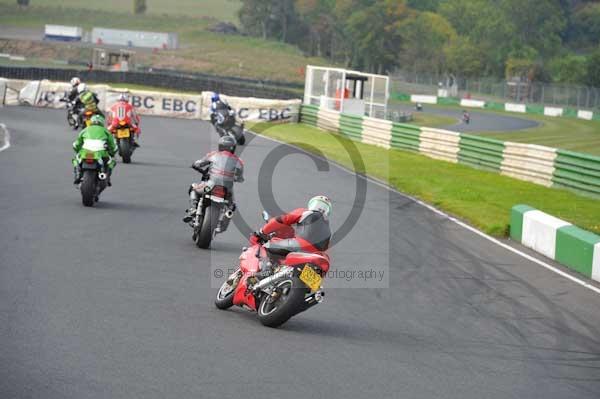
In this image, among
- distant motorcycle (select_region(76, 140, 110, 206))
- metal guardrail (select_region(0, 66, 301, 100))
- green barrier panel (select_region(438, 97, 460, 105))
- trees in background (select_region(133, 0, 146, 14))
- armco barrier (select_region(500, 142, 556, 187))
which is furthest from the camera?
trees in background (select_region(133, 0, 146, 14))

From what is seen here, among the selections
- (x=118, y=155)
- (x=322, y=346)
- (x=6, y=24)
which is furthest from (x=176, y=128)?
(x=6, y=24)

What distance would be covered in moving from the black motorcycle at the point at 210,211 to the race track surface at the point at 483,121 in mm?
39513

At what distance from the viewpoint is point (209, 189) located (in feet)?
44.3

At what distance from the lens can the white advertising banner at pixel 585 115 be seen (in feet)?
227

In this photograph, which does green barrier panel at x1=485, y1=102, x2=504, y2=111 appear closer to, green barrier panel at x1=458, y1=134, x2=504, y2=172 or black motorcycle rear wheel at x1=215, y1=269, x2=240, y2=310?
green barrier panel at x1=458, y1=134, x2=504, y2=172

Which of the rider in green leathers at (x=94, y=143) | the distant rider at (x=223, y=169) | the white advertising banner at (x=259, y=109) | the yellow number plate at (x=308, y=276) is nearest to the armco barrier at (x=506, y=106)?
the white advertising banner at (x=259, y=109)

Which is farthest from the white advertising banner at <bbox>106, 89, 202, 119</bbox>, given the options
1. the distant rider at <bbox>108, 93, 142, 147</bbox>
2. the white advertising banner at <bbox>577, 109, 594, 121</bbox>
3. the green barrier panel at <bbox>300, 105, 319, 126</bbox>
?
the white advertising banner at <bbox>577, 109, 594, 121</bbox>

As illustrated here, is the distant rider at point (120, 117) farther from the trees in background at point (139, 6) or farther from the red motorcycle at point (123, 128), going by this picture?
the trees in background at point (139, 6)

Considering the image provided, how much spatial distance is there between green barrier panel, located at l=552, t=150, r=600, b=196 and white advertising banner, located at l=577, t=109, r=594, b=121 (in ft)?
152

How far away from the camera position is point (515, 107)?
78812 mm

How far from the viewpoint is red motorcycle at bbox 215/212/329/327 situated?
9.16 metres

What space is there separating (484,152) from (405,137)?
18.2ft

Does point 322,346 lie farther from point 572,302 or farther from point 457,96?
point 457,96

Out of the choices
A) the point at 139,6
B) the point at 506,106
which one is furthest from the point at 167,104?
the point at 139,6
